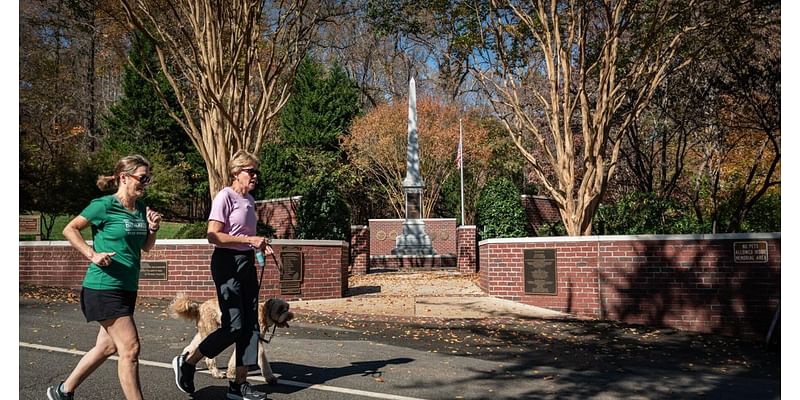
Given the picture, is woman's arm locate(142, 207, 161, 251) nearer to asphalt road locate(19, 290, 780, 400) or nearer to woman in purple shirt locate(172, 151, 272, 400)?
woman in purple shirt locate(172, 151, 272, 400)

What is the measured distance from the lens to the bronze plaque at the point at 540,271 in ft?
41.0

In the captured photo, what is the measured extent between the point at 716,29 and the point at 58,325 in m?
14.9

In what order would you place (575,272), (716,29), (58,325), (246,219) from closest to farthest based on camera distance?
1. (246,219)
2. (58,325)
3. (575,272)
4. (716,29)

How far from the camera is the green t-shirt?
14.0 feet

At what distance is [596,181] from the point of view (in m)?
14.0

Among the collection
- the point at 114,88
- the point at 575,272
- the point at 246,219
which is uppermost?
the point at 114,88

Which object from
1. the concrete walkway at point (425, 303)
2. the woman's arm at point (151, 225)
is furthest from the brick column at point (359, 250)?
the woman's arm at point (151, 225)

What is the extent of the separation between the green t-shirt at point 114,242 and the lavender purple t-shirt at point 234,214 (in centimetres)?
64

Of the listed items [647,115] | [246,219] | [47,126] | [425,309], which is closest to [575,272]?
[425,309]

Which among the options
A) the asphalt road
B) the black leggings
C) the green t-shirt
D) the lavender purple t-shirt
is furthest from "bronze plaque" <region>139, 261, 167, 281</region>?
the green t-shirt

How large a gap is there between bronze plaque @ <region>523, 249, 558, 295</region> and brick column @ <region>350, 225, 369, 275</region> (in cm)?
1136

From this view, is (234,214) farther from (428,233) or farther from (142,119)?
(142,119)

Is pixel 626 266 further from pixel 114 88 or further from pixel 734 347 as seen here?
pixel 114 88

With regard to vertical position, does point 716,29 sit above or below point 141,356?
above
